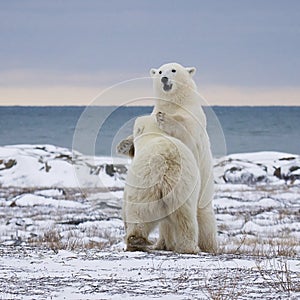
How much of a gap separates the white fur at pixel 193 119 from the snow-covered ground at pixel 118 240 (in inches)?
18.5

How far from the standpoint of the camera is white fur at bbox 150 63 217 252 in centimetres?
825

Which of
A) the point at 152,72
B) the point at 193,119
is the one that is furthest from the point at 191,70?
the point at 193,119

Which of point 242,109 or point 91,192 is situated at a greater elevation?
point 242,109

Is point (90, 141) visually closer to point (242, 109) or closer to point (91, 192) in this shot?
point (91, 192)

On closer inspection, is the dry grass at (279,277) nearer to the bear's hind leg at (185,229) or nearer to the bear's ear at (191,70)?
the bear's hind leg at (185,229)

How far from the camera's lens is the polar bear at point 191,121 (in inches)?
325

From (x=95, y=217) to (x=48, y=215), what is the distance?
1.04 m

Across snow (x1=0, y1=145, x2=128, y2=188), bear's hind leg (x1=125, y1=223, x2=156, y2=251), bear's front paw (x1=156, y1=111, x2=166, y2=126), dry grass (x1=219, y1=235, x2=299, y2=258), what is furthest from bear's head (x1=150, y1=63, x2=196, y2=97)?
snow (x1=0, y1=145, x2=128, y2=188)

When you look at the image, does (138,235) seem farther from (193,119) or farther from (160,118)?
(193,119)

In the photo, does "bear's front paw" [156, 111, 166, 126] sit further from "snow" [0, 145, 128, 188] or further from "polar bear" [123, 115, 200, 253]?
"snow" [0, 145, 128, 188]

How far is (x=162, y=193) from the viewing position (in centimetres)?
757

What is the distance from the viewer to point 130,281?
568 centimetres

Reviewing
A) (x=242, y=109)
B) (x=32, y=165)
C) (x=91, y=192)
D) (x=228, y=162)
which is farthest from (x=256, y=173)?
(x=242, y=109)

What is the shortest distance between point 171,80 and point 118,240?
13.3 feet
